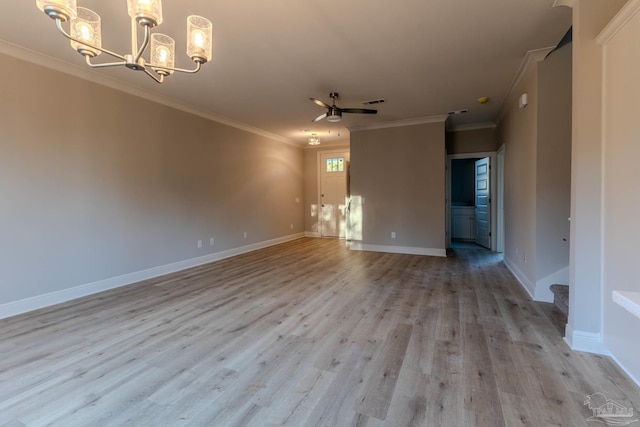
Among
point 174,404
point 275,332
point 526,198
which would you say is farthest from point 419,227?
point 174,404

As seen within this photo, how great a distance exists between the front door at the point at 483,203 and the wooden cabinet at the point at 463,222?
0.29 metres

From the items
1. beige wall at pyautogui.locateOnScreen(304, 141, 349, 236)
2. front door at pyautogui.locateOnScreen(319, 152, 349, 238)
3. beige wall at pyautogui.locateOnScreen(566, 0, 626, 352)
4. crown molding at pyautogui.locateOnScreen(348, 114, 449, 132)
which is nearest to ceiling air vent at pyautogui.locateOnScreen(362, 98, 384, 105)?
crown molding at pyautogui.locateOnScreen(348, 114, 449, 132)

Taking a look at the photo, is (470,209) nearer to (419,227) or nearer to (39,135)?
(419,227)

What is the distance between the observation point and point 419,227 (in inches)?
229

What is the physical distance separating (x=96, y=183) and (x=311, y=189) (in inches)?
217

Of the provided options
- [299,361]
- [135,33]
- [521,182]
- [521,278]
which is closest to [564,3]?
[521,182]

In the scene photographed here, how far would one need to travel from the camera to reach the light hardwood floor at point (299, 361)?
1558 mm

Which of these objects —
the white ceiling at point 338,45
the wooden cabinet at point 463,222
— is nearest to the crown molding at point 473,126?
the white ceiling at point 338,45

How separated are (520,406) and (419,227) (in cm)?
442

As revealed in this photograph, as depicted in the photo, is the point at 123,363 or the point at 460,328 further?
the point at 460,328

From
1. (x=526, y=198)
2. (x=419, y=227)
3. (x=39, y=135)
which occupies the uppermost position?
(x=39, y=135)

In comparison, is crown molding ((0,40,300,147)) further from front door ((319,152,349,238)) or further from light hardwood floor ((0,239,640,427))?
front door ((319,152,349,238))

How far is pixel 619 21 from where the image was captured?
1.82m

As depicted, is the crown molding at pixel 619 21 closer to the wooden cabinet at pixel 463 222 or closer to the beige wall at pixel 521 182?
the beige wall at pixel 521 182
